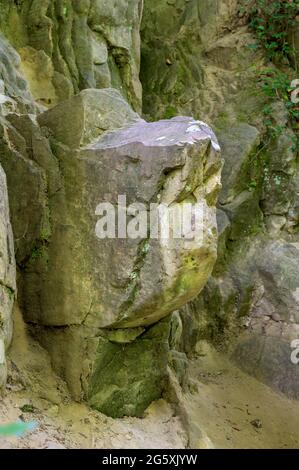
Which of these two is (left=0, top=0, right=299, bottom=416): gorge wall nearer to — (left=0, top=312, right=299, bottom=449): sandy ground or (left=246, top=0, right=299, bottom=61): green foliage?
(left=0, top=312, right=299, bottom=449): sandy ground

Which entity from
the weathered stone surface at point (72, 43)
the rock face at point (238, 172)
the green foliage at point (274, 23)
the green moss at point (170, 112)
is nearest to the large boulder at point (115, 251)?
the weathered stone surface at point (72, 43)

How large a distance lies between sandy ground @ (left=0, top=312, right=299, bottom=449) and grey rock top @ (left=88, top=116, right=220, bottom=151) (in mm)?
1557

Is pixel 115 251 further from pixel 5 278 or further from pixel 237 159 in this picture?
pixel 237 159

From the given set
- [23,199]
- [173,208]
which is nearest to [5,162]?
[23,199]

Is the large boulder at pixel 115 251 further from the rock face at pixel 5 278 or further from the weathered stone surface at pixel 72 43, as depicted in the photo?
the weathered stone surface at pixel 72 43

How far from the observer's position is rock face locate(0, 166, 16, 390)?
3.04 meters

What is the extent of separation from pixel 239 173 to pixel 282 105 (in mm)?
1437

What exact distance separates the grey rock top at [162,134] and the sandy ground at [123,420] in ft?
5.11

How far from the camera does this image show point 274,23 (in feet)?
27.5

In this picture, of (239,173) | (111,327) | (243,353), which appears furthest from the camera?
(239,173)

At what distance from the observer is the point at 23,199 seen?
3.69m

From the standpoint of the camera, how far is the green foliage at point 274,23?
8.27m

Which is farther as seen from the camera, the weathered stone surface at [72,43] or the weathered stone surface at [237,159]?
the weathered stone surface at [237,159]
